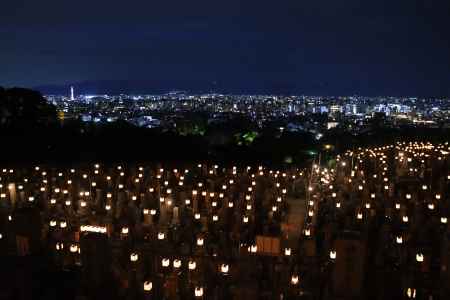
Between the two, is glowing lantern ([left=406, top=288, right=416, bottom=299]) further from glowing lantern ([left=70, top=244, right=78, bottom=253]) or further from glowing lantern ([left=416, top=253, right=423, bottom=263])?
glowing lantern ([left=70, top=244, right=78, bottom=253])

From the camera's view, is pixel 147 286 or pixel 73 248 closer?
pixel 147 286

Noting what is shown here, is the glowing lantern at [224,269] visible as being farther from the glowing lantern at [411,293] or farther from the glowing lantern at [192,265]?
the glowing lantern at [411,293]

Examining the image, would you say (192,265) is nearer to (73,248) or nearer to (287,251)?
(287,251)

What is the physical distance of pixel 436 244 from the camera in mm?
8250

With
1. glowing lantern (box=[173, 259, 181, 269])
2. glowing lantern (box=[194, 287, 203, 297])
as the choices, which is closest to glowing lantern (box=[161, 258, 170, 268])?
glowing lantern (box=[173, 259, 181, 269])

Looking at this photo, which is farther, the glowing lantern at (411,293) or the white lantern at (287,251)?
the white lantern at (287,251)

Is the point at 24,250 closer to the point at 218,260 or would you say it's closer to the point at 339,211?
the point at 218,260

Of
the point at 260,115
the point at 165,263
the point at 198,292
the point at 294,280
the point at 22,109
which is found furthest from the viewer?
the point at 260,115

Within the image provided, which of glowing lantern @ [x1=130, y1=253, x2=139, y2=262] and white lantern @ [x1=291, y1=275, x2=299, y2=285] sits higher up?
glowing lantern @ [x1=130, y1=253, x2=139, y2=262]

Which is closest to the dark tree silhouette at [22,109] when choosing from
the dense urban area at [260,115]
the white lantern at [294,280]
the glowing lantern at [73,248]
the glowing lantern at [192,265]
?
the dense urban area at [260,115]

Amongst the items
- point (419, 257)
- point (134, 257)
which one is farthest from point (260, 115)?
point (134, 257)

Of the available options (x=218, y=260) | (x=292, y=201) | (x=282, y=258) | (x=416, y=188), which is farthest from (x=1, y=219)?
(x=416, y=188)

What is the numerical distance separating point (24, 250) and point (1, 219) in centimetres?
240

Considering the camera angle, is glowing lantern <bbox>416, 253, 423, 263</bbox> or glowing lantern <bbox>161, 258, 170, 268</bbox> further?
glowing lantern <bbox>416, 253, 423, 263</bbox>
